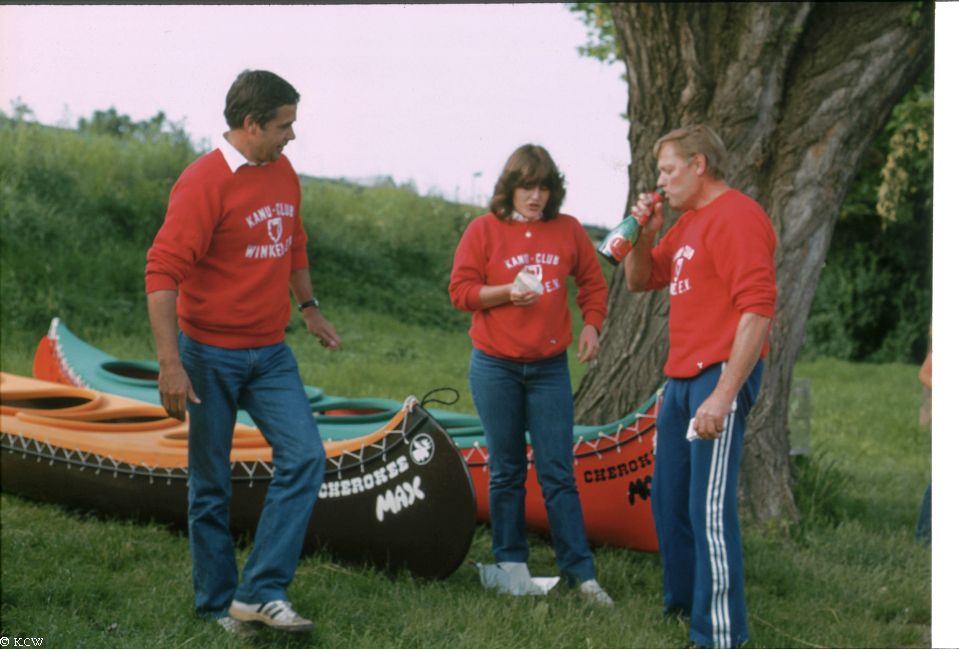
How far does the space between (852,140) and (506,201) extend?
2.35 meters

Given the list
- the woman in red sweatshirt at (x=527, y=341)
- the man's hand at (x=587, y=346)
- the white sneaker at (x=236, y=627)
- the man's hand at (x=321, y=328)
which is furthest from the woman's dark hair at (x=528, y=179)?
the white sneaker at (x=236, y=627)

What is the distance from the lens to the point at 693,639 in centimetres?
406

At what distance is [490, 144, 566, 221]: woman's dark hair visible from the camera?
14.8 ft

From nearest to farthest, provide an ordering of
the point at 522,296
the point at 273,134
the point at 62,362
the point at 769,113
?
the point at 273,134 < the point at 522,296 < the point at 769,113 < the point at 62,362

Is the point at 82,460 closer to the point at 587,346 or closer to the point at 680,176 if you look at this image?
the point at 587,346

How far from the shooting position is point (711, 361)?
3920 mm


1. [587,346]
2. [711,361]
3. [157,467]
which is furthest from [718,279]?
[157,467]

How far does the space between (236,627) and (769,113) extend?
360 cm

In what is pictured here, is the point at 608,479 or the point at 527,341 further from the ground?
the point at 527,341

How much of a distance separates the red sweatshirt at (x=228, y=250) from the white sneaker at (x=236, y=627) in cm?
89

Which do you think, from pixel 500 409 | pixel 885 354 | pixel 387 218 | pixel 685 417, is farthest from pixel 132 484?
pixel 885 354

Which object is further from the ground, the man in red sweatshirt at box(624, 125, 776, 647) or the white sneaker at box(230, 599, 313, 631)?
the man in red sweatshirt at box(624, 125, 776, 647)

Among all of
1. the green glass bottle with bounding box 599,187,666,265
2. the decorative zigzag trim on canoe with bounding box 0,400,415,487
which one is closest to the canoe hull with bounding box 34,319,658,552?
the decorative zigzag trim on canoe with bounding box 0,400,415,487

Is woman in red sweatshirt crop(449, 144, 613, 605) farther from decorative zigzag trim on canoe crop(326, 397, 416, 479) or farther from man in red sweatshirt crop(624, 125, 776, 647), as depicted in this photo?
man in red sweatshirt crop(624, 125, 776, 647)
